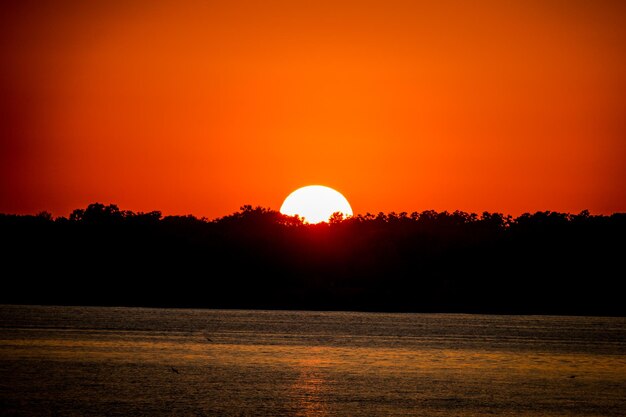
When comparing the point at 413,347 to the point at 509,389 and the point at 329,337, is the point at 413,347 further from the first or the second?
the point at 509,389

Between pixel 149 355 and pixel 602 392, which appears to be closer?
pixel 602 392

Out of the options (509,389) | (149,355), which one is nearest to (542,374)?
(509,389)

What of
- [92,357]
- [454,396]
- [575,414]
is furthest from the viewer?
[92,357]

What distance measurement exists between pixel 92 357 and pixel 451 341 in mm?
48538

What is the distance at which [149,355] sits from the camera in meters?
74.2

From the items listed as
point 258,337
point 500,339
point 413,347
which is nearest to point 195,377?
point 413,347

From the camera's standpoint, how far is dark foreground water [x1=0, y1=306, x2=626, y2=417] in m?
43.6

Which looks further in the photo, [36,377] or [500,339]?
[500,339]

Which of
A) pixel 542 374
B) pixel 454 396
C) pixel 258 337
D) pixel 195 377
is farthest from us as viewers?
pixel 258 337

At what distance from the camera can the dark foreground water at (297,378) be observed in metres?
43.6

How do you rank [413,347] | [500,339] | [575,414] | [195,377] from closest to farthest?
[575,414] → [195,377] → [413,347] → [500,339]

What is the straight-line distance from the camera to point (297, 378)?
2239 inches

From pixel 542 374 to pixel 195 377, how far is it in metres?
21.8

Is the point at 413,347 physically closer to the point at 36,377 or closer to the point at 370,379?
the point at 370,379
